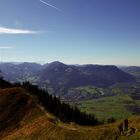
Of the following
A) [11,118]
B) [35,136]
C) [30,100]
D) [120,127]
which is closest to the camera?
[120,127]

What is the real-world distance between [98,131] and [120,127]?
24.3ft

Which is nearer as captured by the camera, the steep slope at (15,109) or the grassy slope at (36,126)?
the grassy slope at (36,126)

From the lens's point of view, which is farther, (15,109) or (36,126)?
(15,109)

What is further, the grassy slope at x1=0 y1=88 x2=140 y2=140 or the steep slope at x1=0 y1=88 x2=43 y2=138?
the steep slope at x1=0 y1=88 x2=43 y2=138

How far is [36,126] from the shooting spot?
92.2 metres

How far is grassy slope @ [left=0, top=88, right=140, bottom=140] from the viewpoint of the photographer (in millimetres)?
73812

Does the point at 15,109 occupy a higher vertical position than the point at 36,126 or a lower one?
higher

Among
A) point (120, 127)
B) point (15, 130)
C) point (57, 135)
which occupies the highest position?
point (120, 127)

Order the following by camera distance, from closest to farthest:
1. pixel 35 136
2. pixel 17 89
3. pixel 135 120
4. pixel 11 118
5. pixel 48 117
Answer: pixel 135 120 < pixel 35 136 < pixel 48 117 < pixel 11 118 < pixel 17 89

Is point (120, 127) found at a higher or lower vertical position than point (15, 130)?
higher

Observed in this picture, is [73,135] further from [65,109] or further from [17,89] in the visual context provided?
[17,89]

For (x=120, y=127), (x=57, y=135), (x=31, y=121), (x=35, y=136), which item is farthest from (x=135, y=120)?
(x=31, y=121)

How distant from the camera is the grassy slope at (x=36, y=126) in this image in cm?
7381

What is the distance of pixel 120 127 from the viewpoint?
70500 millimetres
